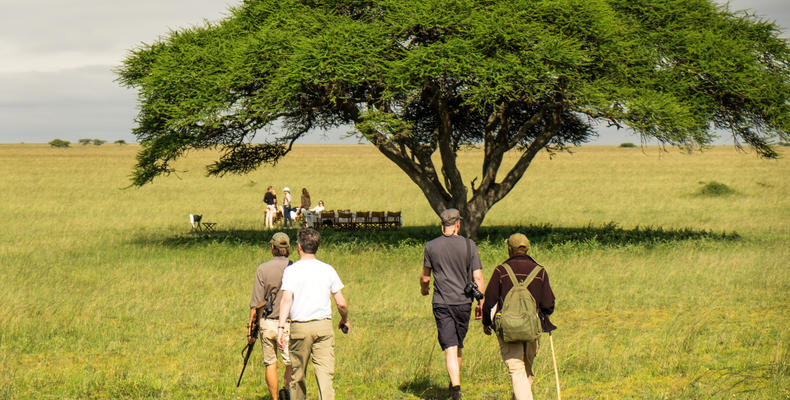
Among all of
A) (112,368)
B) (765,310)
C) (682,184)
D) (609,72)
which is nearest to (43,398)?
(112,368)

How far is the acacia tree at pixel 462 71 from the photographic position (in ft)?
64.2

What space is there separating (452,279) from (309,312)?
1762 millimetres

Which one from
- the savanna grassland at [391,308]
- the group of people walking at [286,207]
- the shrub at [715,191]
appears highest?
the shrub at [715,191]

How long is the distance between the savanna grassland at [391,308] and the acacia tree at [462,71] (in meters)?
3.30

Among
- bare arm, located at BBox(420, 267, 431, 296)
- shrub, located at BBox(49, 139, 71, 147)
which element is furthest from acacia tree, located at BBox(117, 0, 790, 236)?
shrub, located at BBox(49, 139, 71, 147)

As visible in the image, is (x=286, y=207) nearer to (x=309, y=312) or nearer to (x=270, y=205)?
(x=270, y=205)

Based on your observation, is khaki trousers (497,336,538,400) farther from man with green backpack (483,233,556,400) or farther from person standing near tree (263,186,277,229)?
person standing near tree (263,186,277,229)

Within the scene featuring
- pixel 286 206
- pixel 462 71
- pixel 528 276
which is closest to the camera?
pixel 528 276

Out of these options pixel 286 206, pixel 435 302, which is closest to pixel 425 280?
pixel 435 302

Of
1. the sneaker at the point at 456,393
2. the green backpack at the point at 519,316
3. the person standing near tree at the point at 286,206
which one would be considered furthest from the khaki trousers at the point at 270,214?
the green backpack at the point at 519,316

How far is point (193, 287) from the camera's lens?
1584cm

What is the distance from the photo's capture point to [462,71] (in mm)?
19391

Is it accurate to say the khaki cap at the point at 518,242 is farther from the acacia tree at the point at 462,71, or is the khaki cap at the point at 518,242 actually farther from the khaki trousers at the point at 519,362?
the acacia tree at the point at 462,71

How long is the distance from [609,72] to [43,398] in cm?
1672
